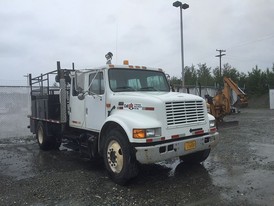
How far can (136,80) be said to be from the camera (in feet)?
26.2

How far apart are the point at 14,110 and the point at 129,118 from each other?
10477mm

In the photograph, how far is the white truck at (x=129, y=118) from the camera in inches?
253

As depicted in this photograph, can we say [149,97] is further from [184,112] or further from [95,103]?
[95,103]

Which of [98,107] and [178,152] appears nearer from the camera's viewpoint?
[178,152]

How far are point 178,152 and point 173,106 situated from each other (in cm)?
94

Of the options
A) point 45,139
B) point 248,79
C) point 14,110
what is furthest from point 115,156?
point 248,79

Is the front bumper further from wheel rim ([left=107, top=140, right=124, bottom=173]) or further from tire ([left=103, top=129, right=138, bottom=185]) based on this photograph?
wheel rim ([left=107, top=140, right=124, bottom=173])

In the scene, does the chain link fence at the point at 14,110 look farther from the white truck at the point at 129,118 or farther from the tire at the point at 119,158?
the tire at the point at 119,158

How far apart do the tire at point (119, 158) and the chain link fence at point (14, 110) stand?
946 centimetres

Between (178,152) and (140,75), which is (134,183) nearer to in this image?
(178,152)

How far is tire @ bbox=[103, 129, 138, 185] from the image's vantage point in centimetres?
651

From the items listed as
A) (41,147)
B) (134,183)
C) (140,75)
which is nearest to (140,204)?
(134,183)

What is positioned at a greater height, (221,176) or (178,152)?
(178,152)

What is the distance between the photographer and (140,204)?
18.3ft
